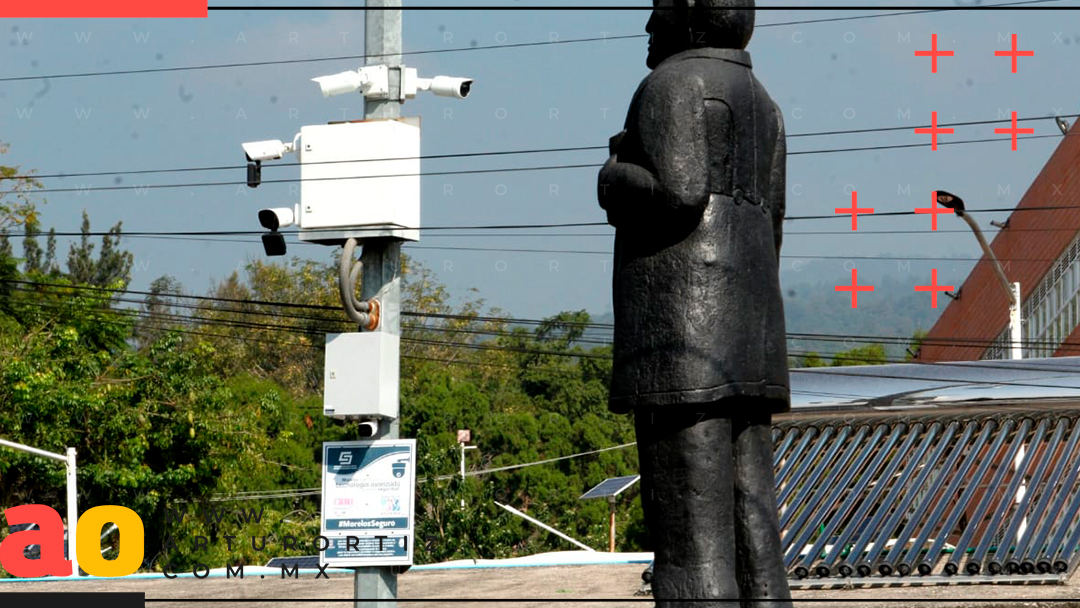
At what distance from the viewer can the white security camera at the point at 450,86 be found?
38.9 ft

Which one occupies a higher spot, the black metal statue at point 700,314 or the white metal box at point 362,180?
the white metal box at point 362,180

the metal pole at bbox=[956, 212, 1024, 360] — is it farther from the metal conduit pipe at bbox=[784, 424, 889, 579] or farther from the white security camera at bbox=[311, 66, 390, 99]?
the white security camera at bbox=[311, 66, 390, 99]

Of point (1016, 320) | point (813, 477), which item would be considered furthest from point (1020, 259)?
point (813, 477)

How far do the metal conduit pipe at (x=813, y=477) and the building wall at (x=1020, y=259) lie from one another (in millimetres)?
14051

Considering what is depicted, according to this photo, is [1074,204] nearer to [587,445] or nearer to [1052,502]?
[1052,502]

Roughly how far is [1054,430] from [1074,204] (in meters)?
15.4

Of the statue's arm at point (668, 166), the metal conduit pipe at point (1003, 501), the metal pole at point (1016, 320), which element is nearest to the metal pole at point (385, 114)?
the metal conduit pipe at point (1003, 501)

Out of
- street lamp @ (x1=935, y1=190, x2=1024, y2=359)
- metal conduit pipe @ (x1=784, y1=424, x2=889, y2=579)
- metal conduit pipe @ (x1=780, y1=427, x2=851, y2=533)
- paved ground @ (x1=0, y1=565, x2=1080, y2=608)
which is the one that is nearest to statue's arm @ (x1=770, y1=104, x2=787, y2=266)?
paved ground @ (x1=0, y1=565, x2=1080, y2=608)

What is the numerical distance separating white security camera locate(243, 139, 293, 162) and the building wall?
58.2 ft

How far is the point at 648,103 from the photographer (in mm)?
7152

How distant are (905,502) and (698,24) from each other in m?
6.26

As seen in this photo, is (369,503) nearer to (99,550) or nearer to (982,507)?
(982,507)

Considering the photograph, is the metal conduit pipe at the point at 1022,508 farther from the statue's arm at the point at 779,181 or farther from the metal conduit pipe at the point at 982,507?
the statue's arm at the point at 779,181

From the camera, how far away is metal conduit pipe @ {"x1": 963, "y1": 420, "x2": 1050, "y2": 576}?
11500 millimetres
